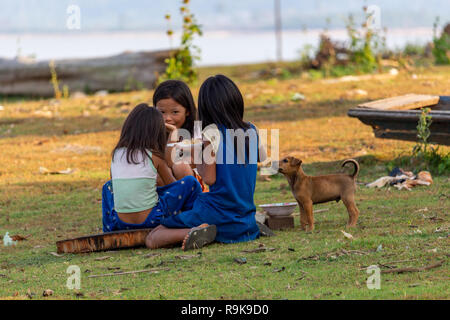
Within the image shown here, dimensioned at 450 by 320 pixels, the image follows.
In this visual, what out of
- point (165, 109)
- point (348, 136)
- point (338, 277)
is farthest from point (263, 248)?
point (348, 136)

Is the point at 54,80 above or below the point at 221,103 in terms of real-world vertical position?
below

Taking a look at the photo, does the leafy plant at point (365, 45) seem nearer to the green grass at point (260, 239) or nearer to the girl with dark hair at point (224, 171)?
the green grass at point (260, 239)

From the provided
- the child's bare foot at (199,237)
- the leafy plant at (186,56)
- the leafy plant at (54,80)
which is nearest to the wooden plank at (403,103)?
the child's bare foot at (199,237)

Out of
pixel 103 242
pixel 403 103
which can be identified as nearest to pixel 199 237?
pixel 103 242

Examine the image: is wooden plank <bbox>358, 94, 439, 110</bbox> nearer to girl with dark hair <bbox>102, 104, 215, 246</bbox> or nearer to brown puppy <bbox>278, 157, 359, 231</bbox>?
brown puppy <bbox>278, 157, 359, 231</bbox>

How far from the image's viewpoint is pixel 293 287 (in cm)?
484

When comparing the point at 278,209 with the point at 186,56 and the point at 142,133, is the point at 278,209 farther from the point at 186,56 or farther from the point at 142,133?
the point at 186,56

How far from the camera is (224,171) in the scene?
6.25 m

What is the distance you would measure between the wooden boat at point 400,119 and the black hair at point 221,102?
12.1ft

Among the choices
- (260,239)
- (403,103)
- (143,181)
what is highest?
(403,103)

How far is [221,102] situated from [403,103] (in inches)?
187

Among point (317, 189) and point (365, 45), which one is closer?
point (317, 189)

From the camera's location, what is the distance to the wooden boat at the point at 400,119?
924 centimetres
